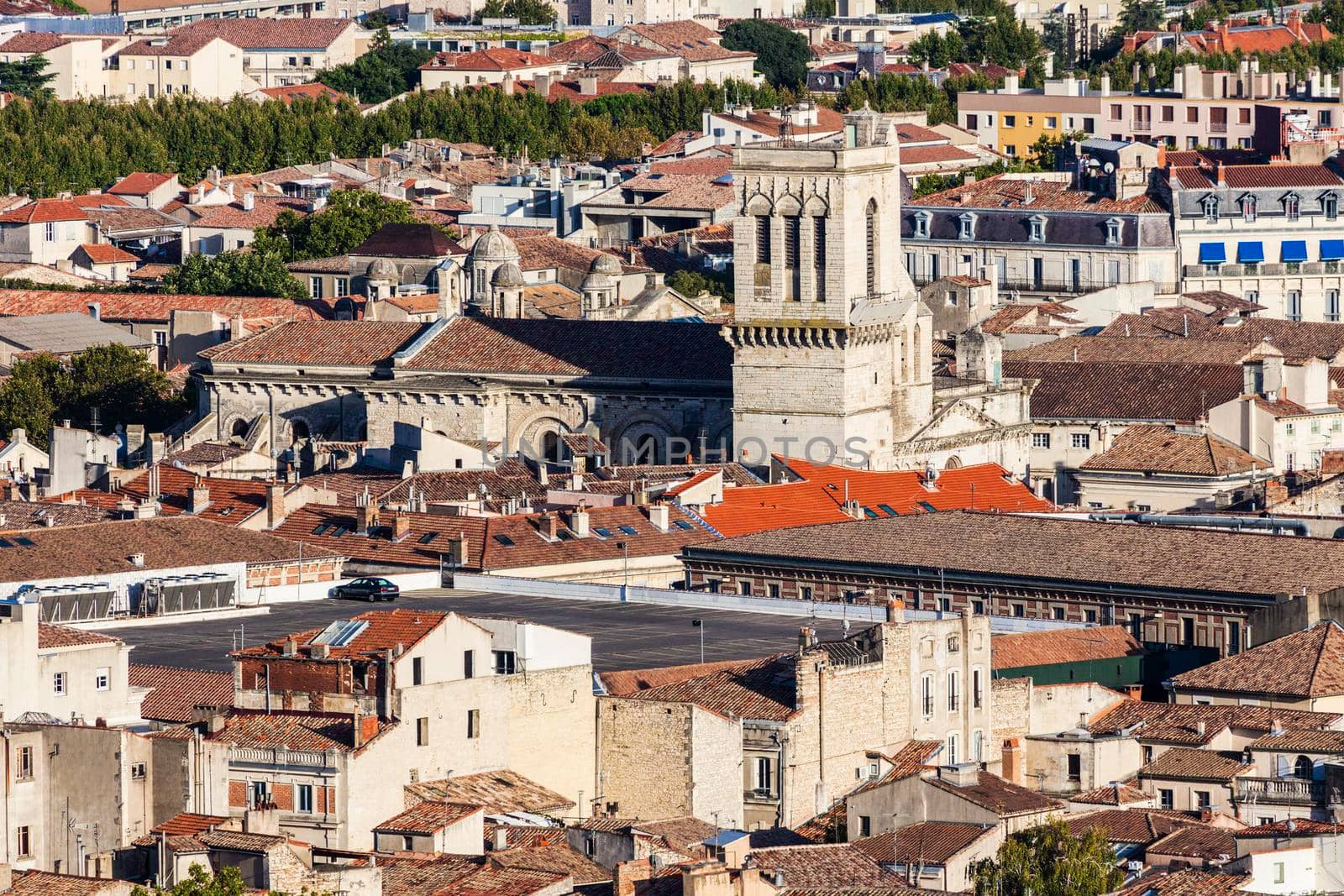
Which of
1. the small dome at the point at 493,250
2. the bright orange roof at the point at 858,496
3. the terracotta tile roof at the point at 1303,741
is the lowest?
the bright orange roof at the point at 858,496

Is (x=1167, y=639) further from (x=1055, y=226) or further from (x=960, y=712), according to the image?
(x=1055, y=226)

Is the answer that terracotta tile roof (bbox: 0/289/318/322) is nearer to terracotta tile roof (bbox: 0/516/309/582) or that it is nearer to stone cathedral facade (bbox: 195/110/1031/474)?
stone cathedral facade (bbox: 195/110/1031/474)

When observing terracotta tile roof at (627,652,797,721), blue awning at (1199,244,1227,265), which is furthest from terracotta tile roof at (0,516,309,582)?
blue awning at (1199,244,1227,265)

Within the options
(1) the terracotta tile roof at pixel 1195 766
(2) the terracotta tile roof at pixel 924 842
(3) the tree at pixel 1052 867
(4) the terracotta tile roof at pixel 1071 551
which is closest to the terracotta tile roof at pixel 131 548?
(4) the terracotta tile roof at pixel 1071 551

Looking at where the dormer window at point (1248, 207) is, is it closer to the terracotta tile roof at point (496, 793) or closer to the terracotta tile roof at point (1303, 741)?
the terracotta tile roof at point (1303, 741)

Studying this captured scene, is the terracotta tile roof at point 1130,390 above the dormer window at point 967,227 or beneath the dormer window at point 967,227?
above

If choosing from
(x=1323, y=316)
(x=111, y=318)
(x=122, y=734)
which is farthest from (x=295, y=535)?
(x=1323, y=316)

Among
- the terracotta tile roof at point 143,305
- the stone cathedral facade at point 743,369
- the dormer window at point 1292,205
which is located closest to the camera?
the stone cathedral facade at point 743,369

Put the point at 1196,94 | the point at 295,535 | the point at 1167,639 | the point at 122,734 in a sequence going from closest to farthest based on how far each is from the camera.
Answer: the point at 122,734
the point at 1167,639
the point at 295,535
the point at 1196,94
